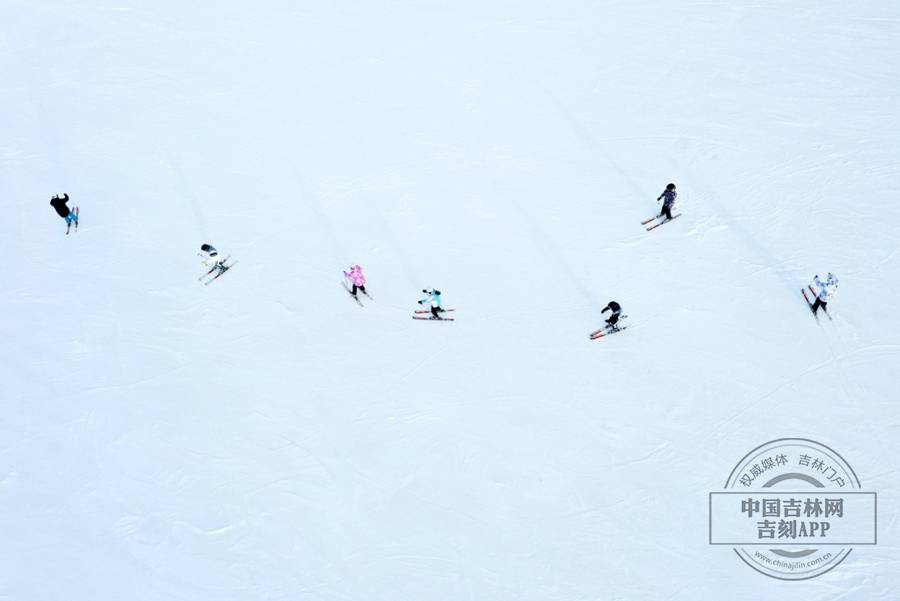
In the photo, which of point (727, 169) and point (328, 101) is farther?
point (328, 101)

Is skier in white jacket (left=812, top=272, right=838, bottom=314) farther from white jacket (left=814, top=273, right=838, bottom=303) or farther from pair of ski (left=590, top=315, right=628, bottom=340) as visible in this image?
pair of ski (left=590, top=315, right=628, bottom=340)

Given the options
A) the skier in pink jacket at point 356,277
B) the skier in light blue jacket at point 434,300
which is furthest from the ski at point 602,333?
the skier in pink jacket at point 356,277

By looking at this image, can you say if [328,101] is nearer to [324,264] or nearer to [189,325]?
[324,264]

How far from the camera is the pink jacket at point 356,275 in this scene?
13523 mm

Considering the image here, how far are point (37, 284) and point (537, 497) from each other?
1211 centimetres

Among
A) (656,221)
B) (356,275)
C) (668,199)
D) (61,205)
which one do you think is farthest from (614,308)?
(61,205)

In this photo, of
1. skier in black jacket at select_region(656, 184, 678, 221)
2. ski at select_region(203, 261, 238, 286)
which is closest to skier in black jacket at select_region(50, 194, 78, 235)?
ski at select_region(203, 261, 238, 286)

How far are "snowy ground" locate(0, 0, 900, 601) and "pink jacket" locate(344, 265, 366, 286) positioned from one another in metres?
0.69

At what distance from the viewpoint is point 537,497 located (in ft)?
36.9

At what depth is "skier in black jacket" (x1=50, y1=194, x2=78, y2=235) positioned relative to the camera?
1538 cm

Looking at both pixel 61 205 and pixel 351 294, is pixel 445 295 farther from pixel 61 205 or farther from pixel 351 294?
pixel 61 205

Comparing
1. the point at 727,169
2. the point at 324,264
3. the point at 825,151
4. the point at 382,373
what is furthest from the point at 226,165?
the point at 825,151


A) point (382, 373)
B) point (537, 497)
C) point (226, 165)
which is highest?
point (226, 165)

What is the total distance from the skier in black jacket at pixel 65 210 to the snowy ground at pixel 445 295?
31cm
